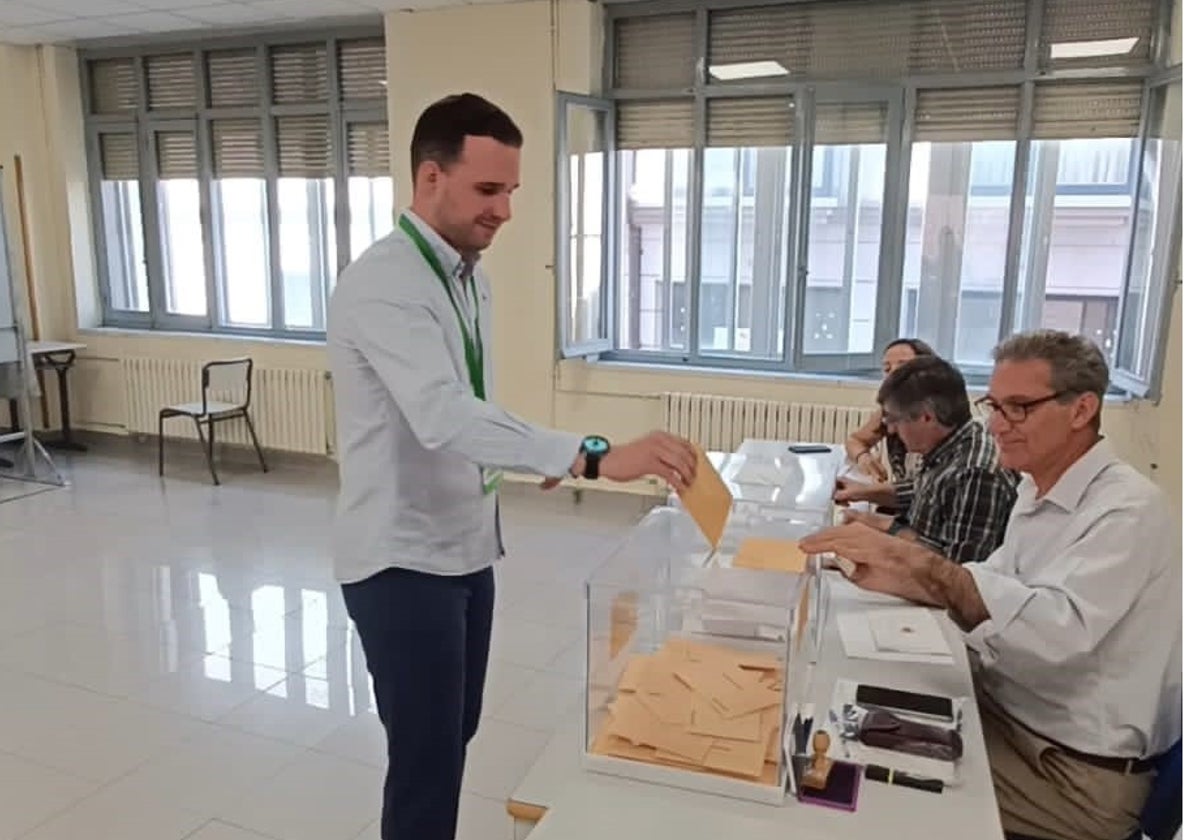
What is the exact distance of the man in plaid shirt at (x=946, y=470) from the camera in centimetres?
226

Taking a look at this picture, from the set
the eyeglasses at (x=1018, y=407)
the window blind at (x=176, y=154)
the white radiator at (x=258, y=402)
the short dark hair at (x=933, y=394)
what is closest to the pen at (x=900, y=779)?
the eyeglasses at (x=1018, y=407)

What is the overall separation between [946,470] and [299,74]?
537 centimetres

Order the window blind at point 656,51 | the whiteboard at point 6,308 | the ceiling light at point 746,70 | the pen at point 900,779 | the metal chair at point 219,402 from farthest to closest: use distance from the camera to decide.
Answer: the metal chair at point 219,402, the whiteboard at point 6,308, the window blind at point 656,51, the ceiling light at point 746,70, the pen at point 900,779

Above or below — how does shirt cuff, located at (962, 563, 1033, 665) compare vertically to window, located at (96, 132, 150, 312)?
below

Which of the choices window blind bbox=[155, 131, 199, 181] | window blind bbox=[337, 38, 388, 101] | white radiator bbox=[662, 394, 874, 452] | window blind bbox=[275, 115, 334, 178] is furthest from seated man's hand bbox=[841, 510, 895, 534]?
window blind bbox=[155, 131, 199, 181]

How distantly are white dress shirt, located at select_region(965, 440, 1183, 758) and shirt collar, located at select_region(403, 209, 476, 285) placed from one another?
1.07m

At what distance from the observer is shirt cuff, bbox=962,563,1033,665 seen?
1.53 meters

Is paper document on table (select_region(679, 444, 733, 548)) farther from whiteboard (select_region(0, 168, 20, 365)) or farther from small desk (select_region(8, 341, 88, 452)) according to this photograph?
small desk (select_region(8, 341, 88, 452))

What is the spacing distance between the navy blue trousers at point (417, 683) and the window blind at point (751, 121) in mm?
4002

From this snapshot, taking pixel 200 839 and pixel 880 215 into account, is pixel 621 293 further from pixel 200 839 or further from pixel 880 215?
pixel 200 839

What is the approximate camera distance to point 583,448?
144 centimetres

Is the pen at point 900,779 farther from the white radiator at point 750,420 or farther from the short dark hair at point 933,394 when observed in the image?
the white radiator at point 750,420

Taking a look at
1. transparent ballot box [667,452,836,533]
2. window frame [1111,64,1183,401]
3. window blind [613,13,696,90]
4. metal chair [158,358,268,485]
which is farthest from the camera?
metal chair [158,358,268,485]

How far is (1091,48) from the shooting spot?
4.43 m
